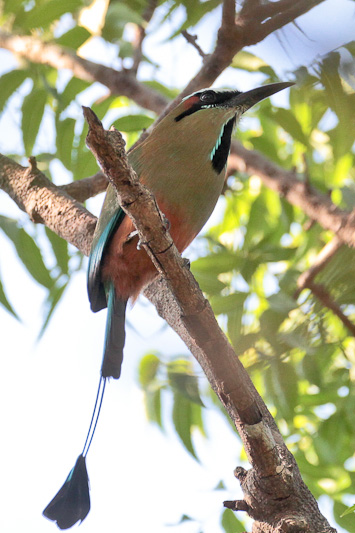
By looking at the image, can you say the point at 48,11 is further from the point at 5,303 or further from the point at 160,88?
the point at 5,303

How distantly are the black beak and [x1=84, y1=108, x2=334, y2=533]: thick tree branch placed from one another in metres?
1.29

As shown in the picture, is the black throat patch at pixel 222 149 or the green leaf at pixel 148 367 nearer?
the green leaf at pixel 148 367

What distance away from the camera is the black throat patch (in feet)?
7.87

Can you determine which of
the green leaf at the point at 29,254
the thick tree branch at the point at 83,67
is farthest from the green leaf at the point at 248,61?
the green leaf at the point at 29,254

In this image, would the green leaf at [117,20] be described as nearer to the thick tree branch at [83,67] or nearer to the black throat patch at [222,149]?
the thick tree branch at [83,67]

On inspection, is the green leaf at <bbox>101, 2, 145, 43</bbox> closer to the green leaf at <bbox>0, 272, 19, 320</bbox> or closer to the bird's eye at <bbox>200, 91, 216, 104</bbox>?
the bird's eye at <bbox>200, 91, 216, 104</bbox>

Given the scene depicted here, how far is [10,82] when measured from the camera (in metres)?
2.66

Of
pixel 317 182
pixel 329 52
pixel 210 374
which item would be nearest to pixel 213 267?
pixel 210 374

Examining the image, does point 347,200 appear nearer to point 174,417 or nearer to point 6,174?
point 174,417

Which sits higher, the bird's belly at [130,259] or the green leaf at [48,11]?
the green leaf at [48,11]

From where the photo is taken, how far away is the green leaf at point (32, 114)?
2.63 m

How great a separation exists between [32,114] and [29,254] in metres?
0.62

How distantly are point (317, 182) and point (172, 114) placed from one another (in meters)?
0.85

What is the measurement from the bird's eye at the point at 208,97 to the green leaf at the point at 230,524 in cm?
165
